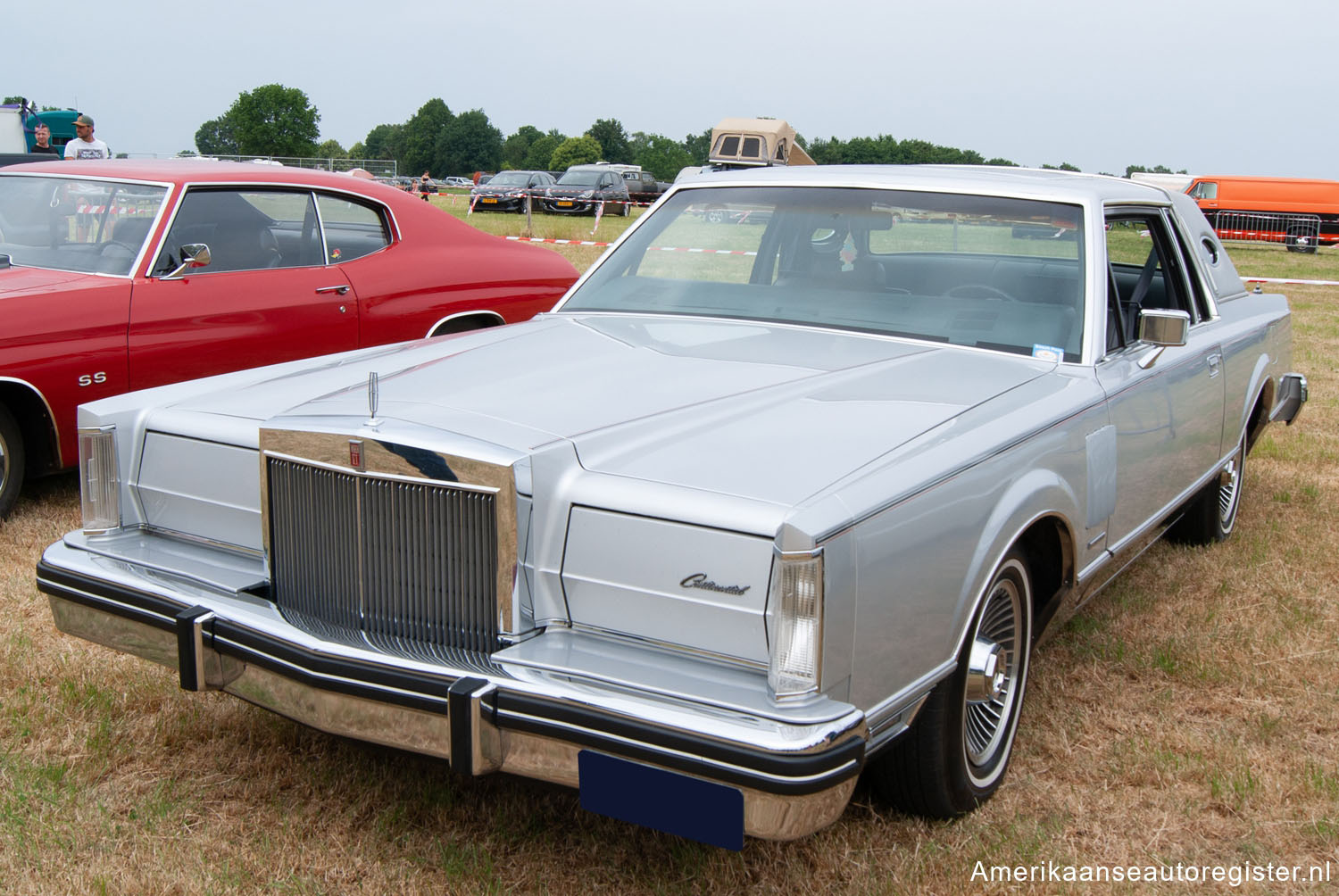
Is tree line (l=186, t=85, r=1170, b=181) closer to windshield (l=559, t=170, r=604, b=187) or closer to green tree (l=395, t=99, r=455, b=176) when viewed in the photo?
green tree (l=395, t=99, r=455, b=176)

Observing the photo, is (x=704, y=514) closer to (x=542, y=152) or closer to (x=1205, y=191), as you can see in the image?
(x=1205, y=191)

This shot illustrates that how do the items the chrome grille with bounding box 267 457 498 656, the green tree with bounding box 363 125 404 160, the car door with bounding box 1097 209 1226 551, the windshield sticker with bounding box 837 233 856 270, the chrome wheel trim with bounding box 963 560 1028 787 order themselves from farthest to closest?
1. the green tree with bounding box 363 125 404 160
2. the windshield sticker with bounding box 837 233 856 270
3. the car door with bounding box 1097 209 1226 551
4. the chrome wheel trim with bounding box 963 560 1028 787
5. the chrome grille with bounding box 267 457 498 656

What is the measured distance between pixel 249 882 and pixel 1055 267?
262cm

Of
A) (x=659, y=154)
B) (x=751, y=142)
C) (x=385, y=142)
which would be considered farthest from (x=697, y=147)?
(x=751, y=142)

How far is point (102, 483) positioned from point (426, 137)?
128 m

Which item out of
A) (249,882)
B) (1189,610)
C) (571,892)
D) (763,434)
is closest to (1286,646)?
(1189,610)

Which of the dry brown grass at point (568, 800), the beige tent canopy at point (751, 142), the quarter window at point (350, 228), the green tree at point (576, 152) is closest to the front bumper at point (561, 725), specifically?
the dry brown grass at point (568, 800)

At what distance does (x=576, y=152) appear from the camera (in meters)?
110

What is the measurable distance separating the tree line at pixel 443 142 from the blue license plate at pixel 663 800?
96.5 metres

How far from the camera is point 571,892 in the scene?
2377 mm

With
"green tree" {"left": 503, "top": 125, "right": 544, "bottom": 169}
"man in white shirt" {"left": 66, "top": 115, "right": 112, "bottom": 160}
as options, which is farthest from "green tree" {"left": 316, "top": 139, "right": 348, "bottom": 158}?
"man in white shirt" {"left": 66, "top": 115, "right": 112, "bottom": 160}

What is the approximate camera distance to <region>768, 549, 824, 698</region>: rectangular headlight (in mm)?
1946

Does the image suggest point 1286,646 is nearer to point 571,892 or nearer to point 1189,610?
point 1189,610

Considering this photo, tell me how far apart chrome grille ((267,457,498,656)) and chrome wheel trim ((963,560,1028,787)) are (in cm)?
115
